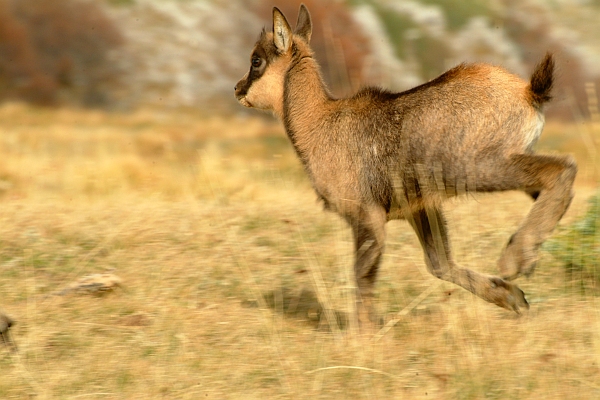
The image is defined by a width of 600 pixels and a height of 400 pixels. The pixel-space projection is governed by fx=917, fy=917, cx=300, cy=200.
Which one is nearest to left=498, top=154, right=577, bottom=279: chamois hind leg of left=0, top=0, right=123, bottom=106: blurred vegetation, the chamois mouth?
the chamois mouth

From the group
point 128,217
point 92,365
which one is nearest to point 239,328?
point 92,365

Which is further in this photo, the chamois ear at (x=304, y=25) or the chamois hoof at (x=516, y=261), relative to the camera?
the chamois ear at (x=304, y=25)

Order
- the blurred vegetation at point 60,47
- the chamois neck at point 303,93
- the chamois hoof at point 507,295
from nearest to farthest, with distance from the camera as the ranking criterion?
the chamois hoof at point 507,295 → the chamois neck at point 303,93 → the blurred vegetation at point 60,47

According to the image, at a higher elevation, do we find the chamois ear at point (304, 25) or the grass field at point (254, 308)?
the chamois ear at point (304, 25)

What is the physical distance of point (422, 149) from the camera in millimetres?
6230

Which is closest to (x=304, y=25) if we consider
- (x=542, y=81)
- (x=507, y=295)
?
(x=542, y=81)

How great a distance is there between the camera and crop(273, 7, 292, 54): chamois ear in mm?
7082

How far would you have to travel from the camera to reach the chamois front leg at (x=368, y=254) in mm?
6445

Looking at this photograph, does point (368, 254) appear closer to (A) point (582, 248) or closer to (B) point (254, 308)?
(B) point (254, 308)

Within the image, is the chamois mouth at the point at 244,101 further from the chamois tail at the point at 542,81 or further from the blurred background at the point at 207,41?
the blurred background at the point at 207,41

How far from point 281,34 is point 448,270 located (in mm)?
2230

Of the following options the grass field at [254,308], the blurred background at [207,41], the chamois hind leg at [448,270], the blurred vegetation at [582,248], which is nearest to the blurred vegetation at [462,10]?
the blurred background at [207,41]

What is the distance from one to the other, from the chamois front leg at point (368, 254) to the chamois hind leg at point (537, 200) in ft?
2.90

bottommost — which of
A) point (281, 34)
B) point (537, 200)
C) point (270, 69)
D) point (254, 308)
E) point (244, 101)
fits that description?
point (254, 308)
